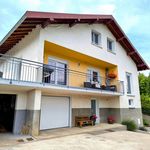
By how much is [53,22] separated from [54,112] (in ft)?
21.8

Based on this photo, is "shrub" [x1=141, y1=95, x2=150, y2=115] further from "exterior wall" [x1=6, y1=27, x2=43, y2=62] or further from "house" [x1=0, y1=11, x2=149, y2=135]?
"exterior wall" [x1=6, y1=27, x2=43, y2=62]

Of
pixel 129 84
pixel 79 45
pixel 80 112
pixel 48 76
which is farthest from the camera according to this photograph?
pixel 129 84

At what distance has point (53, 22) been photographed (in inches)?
414

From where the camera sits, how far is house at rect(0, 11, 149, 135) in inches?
376

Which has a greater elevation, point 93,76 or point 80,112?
point 93,76

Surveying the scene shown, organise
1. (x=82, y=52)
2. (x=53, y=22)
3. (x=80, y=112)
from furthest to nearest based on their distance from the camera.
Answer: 1. (x=80, y=112)
2. (x=82, y=52)
3. (x=53, y=22)

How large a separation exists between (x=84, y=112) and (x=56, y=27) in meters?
7.70

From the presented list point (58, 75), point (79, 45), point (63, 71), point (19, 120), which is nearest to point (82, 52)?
point (79, 45)

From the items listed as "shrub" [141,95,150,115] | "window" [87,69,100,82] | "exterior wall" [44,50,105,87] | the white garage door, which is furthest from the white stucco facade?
"shrub" [141,95,150,115]

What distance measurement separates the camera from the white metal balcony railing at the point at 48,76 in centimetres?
949

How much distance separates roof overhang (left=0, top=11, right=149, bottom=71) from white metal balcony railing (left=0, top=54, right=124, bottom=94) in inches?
61.9

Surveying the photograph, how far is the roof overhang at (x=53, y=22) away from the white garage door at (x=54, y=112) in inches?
200

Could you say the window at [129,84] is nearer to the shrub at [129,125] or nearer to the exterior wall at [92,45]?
the exterior wall at [92,45]

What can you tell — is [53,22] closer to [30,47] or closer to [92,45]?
[30,47]
